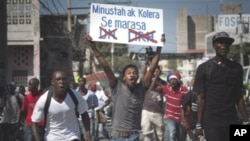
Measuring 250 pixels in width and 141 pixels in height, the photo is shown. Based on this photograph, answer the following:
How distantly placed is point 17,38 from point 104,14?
786 inches

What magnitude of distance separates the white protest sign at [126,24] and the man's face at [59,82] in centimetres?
137

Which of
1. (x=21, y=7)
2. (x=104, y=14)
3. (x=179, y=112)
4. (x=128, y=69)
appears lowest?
A: (x=179, y=112)

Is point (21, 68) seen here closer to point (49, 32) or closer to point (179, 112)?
point (49, 32)

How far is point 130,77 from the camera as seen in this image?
6680 millimetres

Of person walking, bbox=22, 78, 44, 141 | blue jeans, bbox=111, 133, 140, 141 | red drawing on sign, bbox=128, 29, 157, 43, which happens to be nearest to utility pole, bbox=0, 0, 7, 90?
person walking, bbox=22, 78, 44, 141

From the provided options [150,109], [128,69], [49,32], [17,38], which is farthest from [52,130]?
[49,32]

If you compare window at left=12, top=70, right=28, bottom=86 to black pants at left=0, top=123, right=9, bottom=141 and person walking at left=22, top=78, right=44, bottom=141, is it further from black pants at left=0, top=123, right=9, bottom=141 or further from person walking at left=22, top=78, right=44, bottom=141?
person walking at left=22, top=78, right=44, bottom=141

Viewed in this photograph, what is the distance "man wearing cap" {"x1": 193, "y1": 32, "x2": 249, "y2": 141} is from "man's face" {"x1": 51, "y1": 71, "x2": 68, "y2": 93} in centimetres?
143

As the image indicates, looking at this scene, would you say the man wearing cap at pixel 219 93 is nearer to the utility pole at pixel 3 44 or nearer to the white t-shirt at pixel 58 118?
the white t-shirt at pixel 58 118

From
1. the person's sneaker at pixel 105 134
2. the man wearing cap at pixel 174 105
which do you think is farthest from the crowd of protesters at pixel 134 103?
the person's sneaker at pixel 105 134

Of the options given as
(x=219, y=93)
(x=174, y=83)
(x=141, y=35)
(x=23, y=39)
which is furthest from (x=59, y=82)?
(x=23, y=39)

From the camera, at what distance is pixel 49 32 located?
31688mm

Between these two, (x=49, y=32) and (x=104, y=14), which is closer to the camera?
(x=104, y=14)

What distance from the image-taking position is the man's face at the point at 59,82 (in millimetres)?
6406
